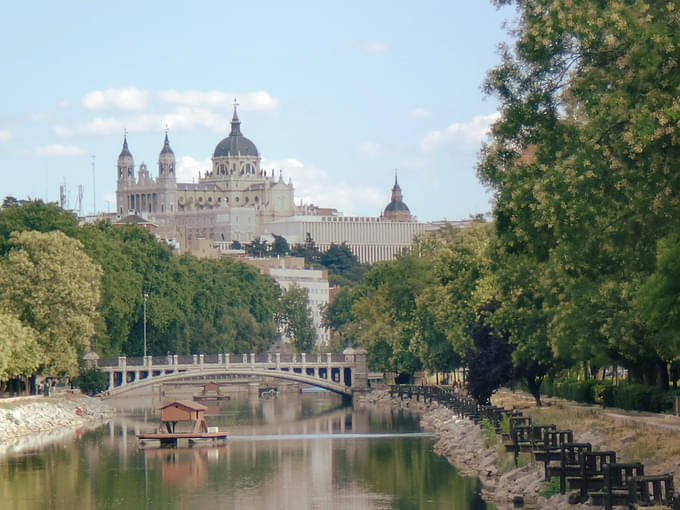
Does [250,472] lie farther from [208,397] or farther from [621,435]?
[208,397]

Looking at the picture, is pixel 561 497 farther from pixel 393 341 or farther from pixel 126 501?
pixel 393 341

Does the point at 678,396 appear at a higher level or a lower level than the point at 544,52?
lower

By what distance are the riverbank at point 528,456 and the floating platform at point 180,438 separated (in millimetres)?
10906

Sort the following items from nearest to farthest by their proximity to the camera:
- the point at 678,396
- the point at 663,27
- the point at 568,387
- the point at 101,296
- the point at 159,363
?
the point at 663,27, the point at 678,396, the point at 568,387, the point at 101,296, the point at 159,363

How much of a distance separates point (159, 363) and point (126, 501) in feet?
206

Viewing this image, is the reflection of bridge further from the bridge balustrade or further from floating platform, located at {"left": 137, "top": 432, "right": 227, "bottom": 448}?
floating platform, located at {"left": 137, "top": 432, "right": 227, "bottom": 448}

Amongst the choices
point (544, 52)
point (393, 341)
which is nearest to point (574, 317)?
point (544, 52)

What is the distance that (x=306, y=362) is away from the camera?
117688mm

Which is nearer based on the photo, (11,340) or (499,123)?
(499,123)

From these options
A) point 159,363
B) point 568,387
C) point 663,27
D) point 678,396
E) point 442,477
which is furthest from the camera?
point 159,363

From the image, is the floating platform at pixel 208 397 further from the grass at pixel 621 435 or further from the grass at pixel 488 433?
the grass at pixel 621 435

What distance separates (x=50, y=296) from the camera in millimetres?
89250

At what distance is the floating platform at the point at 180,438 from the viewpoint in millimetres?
73562

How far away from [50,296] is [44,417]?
7.94 metres
